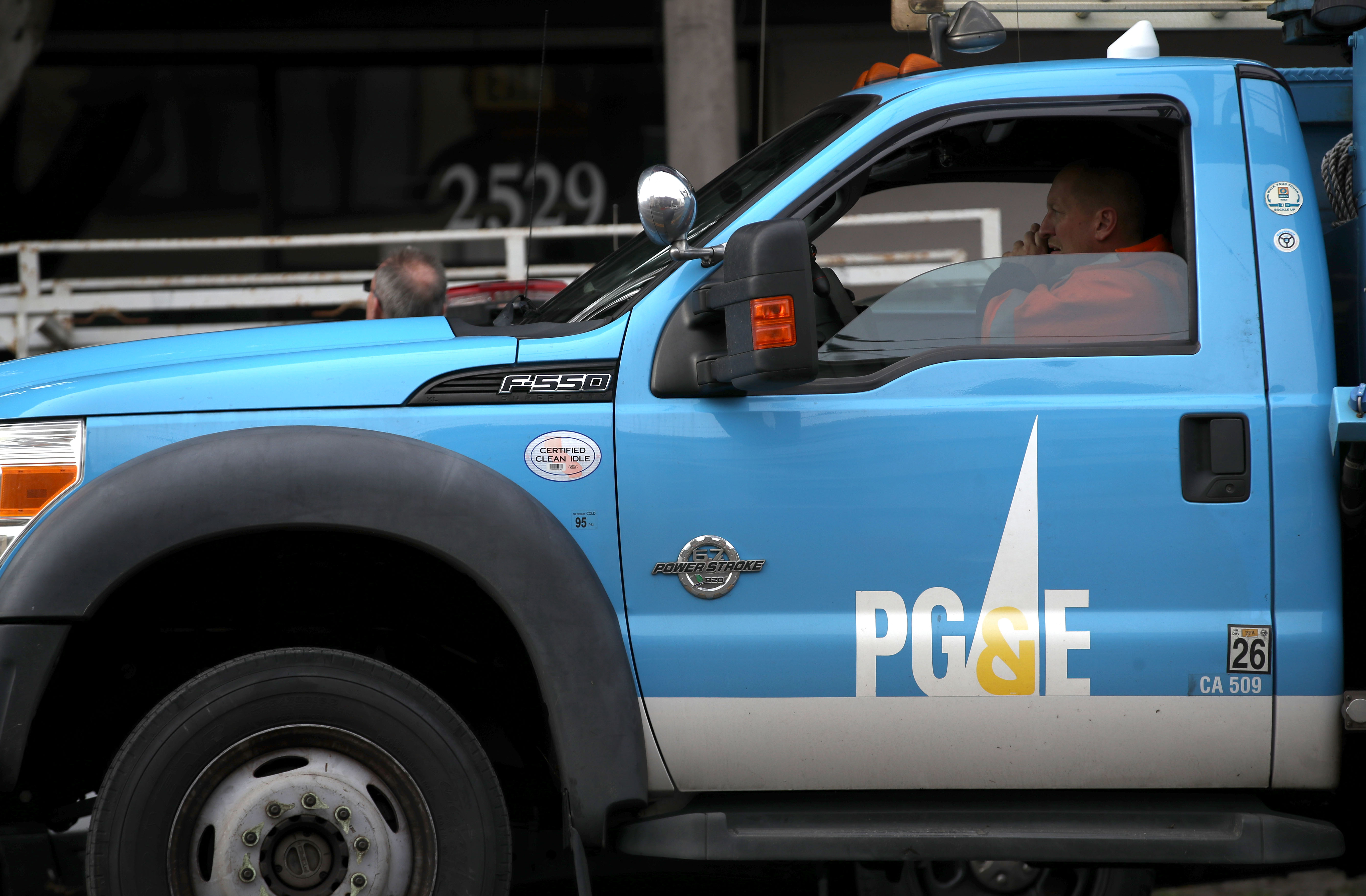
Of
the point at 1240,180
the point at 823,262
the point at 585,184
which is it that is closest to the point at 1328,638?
the point at 1240,180

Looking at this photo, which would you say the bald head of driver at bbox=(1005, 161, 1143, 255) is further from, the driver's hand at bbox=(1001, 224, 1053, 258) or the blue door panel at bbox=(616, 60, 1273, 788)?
the blue door panel at bbox=(616, 60, 1273, 788)

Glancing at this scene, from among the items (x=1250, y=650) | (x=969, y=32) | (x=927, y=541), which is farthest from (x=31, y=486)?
(x=1250, y=650)

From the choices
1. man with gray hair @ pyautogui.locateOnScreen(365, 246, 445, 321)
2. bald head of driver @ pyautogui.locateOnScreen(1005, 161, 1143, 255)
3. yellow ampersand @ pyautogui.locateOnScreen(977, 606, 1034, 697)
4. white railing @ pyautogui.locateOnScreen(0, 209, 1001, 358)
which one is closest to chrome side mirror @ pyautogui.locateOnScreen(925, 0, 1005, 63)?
bald head of driver @ pyautogui.locateOnScreen(1005, 161, 1143, 255)

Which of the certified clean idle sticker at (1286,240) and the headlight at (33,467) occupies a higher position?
the certified clean idle sticker at (1286,240)

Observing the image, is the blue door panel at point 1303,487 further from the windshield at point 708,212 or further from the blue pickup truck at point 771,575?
the windshield at point 708,212

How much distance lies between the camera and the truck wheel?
2.53 m

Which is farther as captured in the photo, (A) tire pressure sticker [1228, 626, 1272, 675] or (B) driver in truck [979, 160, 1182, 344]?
(B) driver in truck [979, 160, 1182, 344]

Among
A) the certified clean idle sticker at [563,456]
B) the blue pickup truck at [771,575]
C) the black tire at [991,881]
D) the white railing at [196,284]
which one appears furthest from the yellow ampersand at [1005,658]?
the white railing at [196,284]

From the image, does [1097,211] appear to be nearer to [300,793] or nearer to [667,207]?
[667,207]

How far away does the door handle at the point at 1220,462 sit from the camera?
257 centimetres

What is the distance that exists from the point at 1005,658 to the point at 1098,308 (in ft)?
2.59

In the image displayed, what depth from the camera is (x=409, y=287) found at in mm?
4773

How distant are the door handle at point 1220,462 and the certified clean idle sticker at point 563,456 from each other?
1216 millimetres

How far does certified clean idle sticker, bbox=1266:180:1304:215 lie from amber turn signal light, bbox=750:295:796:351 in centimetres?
111
